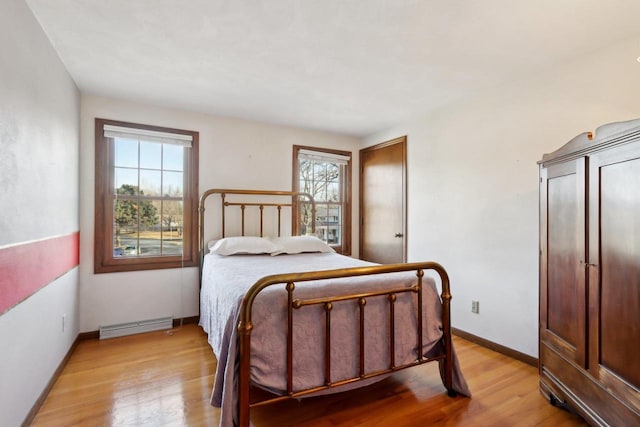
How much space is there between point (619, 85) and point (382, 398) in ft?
8.40

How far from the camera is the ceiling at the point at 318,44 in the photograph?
5.54 feet

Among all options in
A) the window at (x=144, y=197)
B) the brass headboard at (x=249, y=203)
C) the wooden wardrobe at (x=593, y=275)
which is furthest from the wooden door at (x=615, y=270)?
the window at (x=144, y=197)

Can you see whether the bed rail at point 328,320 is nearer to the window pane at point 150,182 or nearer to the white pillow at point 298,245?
the white pillow at point 298,245

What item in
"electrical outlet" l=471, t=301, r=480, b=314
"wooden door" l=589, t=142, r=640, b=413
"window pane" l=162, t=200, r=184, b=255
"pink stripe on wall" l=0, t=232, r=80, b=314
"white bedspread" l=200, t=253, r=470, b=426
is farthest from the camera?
"window pane" l=162, t=200, r=184, b=255

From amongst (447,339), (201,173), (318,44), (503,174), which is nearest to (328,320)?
(447,339)

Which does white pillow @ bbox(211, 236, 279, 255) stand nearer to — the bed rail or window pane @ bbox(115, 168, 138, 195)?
window pane @ bbox(115, 168, 138, 195)

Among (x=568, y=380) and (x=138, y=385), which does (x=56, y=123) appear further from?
(x=568, y=380)

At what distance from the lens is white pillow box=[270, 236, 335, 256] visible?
320 cm

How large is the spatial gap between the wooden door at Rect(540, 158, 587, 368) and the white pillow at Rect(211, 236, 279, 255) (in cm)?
228

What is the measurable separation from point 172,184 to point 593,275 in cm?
357

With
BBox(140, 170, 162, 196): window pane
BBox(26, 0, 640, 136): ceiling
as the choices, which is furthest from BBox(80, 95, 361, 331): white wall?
BBox(140, 170, 162, 196): window pane

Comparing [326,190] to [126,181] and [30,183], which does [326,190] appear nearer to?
[126,181]

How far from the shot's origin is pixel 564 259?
1762 millimetres

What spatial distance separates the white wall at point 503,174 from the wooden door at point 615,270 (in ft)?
2.88
